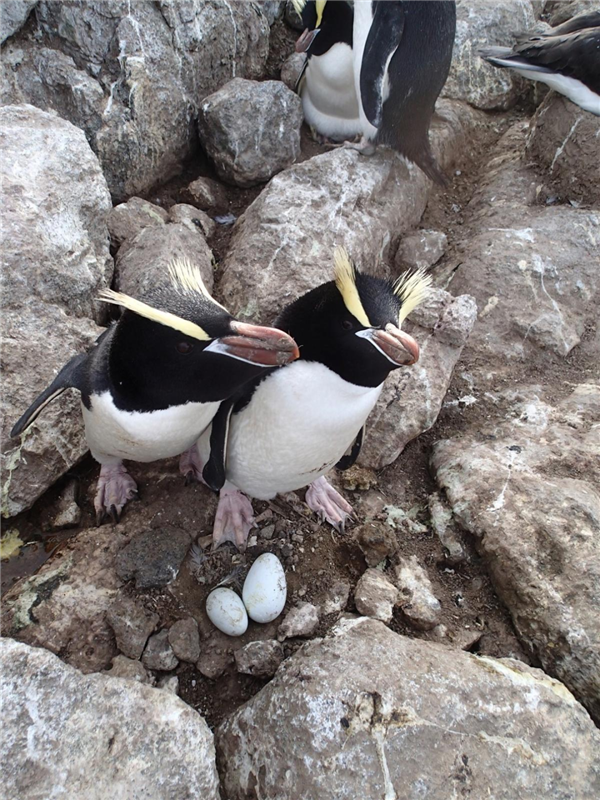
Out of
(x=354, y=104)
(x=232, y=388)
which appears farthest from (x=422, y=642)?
(x=354, y=104)

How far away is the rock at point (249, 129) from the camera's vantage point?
10.8 ft

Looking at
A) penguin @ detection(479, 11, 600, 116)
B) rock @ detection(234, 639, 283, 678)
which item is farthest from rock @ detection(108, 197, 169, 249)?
penguin @ detection(479, 11, 600, 116)

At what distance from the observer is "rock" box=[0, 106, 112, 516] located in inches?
82.2

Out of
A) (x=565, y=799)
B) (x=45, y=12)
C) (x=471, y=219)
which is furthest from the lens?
(x=471, y=219)

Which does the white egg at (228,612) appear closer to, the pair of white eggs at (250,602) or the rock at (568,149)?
the pair of white eggs at (250,602)

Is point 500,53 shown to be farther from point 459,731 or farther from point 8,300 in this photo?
point 459,731

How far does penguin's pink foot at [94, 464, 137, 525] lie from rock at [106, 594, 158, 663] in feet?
1.19

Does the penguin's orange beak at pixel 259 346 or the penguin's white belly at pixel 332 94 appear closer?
the penguin's orange beak at pixel 259 346

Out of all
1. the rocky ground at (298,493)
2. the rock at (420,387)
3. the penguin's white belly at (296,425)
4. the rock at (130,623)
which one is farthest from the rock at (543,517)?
the rock at (130,623)

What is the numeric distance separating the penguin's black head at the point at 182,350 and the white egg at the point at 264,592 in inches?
21.3

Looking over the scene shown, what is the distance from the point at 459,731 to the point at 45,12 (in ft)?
11.1

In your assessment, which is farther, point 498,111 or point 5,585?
point 498,111

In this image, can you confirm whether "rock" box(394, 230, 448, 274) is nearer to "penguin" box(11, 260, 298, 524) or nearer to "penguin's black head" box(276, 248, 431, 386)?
"penguin's black head" box(276, 248, 431, 386)

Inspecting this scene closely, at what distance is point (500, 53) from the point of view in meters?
3.79
